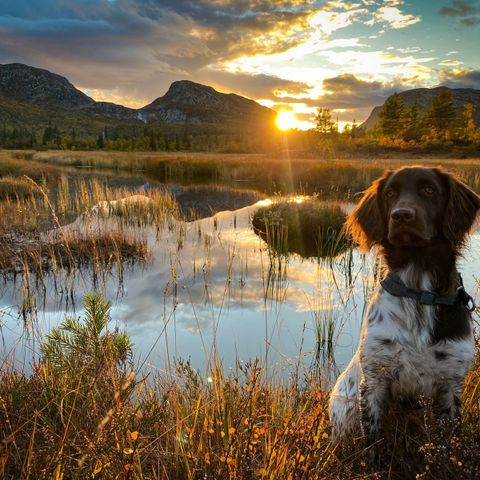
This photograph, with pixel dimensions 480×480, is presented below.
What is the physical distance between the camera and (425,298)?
266cm

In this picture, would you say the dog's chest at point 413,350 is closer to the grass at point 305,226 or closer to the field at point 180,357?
the field at point 180,357

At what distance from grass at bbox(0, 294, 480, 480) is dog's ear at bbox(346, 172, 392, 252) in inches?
46.2

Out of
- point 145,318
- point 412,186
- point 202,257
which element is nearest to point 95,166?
point 202,257

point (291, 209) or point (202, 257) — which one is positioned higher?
point (291, 209)

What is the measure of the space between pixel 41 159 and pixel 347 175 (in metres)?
39.2

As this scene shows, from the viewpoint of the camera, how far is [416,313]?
2.68m

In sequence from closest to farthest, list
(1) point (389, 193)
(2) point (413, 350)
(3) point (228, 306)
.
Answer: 1. (2) point (413, 350)
2. (1) point (389, 193)
3. (3) point (228, 306)

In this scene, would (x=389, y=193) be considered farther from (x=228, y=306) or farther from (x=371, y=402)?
(x=228, y=306)

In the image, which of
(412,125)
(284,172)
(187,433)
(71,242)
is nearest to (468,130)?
(412,125)

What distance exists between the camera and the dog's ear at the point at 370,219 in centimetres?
317

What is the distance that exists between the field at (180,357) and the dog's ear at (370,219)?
1112mm

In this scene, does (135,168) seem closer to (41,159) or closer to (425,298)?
(41,159)

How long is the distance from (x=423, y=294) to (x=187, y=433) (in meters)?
1.76

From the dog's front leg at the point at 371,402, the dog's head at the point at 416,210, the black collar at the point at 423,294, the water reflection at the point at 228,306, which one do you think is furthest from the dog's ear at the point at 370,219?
the water reflection at the point at 228,306
